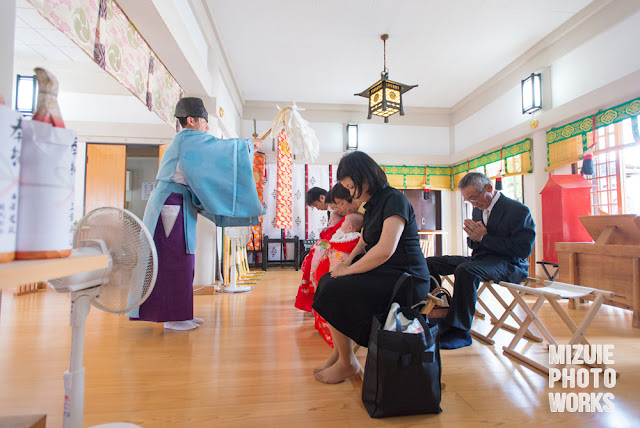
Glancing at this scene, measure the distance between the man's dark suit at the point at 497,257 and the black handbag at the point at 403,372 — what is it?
0.80 m

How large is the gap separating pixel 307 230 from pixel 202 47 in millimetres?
3834

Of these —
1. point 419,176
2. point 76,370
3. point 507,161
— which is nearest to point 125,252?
point 76,370

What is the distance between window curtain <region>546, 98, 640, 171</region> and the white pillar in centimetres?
475

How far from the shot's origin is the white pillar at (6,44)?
0.94 meters

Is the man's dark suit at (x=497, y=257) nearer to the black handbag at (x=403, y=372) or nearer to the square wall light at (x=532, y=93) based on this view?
the black handbag at (x=403, y=372)

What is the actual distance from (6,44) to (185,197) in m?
1.32

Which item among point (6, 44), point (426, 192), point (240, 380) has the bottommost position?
point (240, 380)

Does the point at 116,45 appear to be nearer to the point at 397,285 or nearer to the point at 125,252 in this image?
the point at 125,252

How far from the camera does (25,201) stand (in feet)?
1.90

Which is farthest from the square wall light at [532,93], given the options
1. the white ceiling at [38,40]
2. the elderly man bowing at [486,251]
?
the white ceiling at [38,40]

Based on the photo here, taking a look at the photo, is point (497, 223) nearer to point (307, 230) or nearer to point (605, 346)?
point (605, 346)

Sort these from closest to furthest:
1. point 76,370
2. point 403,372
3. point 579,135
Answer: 1. point 76,370
2. point 403,372
3. point 579,135

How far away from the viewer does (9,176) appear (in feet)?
1.77

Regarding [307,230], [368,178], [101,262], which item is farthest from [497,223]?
[307,230]
